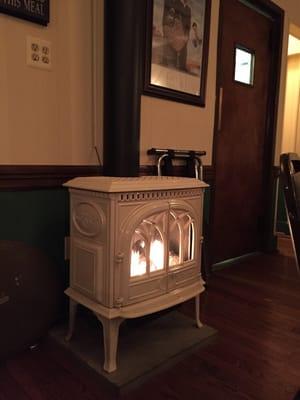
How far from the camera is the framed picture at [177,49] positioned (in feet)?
6.27

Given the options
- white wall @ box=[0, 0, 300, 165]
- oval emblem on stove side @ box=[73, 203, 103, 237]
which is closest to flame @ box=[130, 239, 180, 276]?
oval emblem on stove side @ box=[73, 203, 103, 237]

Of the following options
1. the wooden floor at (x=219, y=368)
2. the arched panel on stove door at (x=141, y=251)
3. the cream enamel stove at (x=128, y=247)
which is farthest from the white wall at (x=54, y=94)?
the wooden floor at (x=219, y=368)

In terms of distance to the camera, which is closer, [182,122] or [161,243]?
[161,243]

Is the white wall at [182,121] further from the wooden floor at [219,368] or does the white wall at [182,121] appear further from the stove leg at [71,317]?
the wooden floor at [219,368]

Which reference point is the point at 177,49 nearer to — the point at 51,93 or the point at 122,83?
the point at 122,83

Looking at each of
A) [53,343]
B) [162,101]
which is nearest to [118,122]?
[162,101]

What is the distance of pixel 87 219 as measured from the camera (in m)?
1.38

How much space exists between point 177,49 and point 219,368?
1.78 meters

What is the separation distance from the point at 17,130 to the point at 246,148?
6.60 feet

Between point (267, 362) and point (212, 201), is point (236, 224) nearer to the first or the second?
point (212, 201)

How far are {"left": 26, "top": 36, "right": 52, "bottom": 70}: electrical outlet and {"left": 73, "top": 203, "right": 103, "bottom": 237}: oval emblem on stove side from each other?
2.21 ft

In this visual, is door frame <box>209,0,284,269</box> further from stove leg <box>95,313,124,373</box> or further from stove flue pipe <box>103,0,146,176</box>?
stove leg <box>95,313,124,373</box>

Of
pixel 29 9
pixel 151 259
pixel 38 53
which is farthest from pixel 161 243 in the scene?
pixel 29 9

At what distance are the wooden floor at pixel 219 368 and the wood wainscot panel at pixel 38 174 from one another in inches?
29.7
